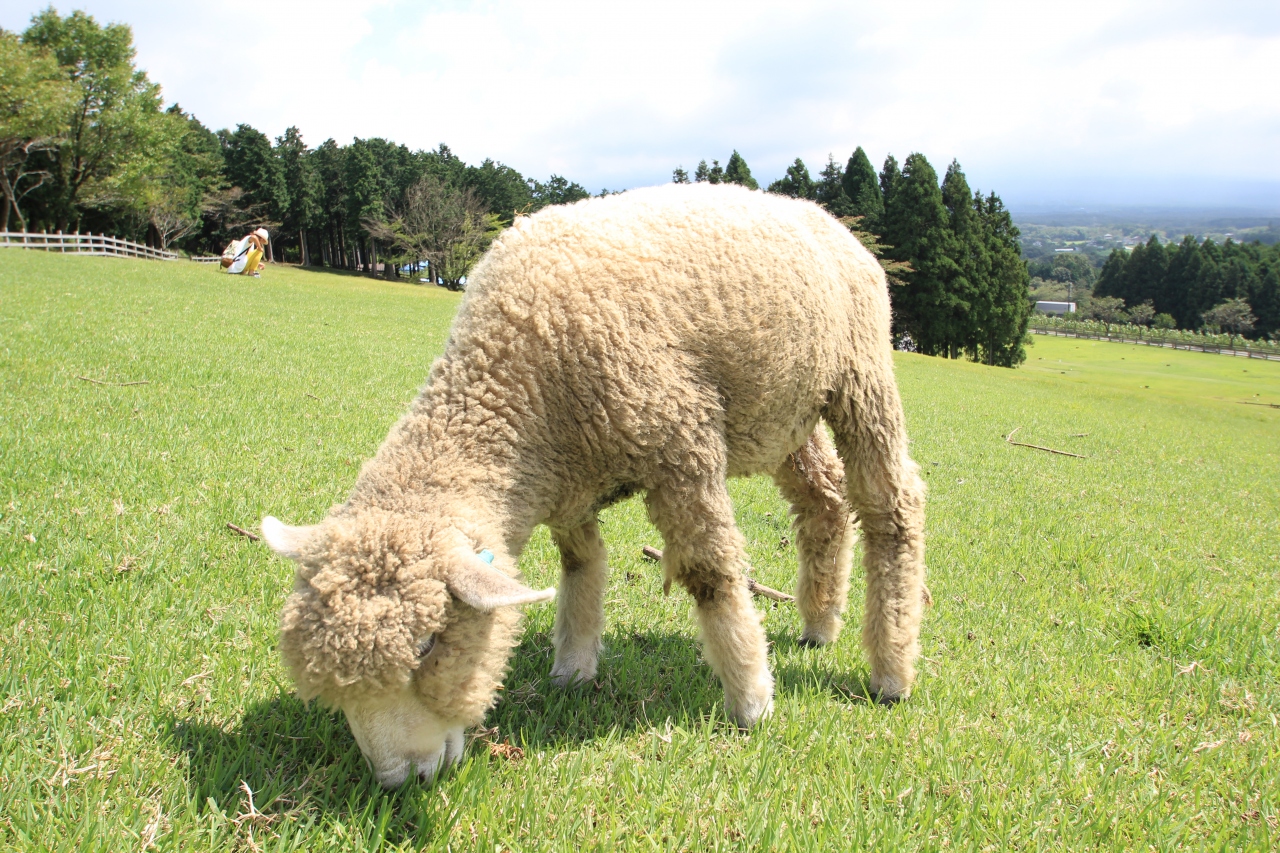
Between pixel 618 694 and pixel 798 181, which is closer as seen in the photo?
pixel 618 694

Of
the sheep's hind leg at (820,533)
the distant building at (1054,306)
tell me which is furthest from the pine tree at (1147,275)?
the sheep's hind leg at (820,533)

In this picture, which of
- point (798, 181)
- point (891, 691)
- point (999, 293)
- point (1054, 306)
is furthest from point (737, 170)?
point (1054, 306)

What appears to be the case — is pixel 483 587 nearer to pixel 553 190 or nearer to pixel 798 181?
pixel 798 181

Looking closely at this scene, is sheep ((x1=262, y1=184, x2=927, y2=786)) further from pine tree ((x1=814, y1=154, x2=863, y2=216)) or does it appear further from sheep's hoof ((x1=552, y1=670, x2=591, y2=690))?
pine tree ((x1=814, y1=154, x2=863, y2=216))

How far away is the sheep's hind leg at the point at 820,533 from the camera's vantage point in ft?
14.8

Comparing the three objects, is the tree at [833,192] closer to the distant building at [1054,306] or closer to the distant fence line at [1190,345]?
the distant fence line at [1190,345]

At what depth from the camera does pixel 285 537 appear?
2551mm

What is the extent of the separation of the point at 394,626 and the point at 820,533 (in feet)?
9.45

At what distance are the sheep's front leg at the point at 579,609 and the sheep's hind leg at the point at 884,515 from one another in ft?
4.71

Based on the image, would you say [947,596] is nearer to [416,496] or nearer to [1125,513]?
[416,496]

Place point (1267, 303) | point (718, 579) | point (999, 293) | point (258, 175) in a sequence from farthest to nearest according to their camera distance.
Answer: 1. point (1267, 303)
2. point (258, 175)
3. point (999, 293)
4. point (718, 579)

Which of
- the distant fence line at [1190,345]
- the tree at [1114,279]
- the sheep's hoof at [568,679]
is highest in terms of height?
the tree at [1114,279]

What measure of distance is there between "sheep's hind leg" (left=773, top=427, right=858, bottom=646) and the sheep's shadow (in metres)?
0.25

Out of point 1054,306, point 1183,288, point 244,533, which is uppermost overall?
point 1183,288
